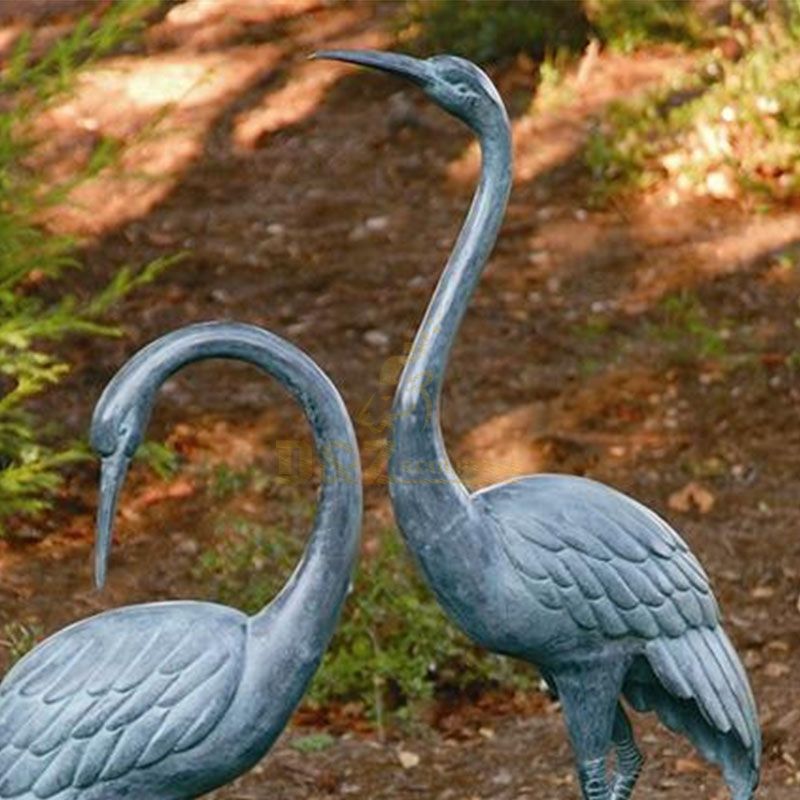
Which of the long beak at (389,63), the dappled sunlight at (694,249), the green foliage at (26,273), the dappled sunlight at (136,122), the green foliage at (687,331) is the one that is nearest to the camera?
the long beak at (389,63)

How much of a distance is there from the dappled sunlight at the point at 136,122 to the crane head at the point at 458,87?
14.2 feet

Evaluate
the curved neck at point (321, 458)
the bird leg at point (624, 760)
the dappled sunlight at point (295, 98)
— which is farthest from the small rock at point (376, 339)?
the curved neck at point (321, 458)

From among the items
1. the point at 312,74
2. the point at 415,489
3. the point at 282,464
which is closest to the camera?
the point at 415,489

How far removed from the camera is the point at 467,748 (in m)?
5.09

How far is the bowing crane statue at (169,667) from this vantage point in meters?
3.29

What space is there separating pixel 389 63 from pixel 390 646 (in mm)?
2252

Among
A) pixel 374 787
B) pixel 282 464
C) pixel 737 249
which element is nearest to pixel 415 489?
pixel 374 787

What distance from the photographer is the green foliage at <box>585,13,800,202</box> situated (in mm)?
7578

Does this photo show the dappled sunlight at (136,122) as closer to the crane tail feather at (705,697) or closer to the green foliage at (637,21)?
the green foliage at (637,21)

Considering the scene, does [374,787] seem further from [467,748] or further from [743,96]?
[743,96]

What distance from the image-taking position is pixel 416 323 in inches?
289

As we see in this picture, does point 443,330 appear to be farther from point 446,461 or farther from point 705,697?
point 705,697

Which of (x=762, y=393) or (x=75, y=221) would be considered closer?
(x=762, y=393)

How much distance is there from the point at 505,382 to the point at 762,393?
848 mm
